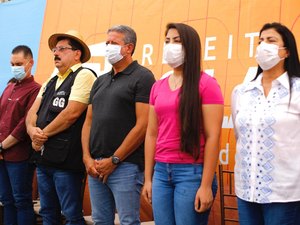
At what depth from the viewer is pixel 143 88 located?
278cm

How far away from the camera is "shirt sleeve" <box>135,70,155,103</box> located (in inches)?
109

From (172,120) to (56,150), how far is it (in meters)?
1.16

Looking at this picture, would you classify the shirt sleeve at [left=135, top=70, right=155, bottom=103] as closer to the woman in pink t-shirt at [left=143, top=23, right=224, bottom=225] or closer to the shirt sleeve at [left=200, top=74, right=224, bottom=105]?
the woman in pink t-shirt at [left=143, top=23, right=224, bottom=225]

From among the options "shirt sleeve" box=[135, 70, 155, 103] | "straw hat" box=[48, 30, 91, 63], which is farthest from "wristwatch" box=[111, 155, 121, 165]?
"straw hat" box=[48, 30, 91, 63]

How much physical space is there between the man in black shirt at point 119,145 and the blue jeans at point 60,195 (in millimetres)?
321

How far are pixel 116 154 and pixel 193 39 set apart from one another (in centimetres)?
83

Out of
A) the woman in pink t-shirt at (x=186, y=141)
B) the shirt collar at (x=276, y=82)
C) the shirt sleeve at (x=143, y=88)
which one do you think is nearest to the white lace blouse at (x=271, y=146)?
the shirt collar at (x=276, y=82)

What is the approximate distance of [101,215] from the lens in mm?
2797

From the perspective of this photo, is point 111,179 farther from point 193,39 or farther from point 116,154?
point 193,39

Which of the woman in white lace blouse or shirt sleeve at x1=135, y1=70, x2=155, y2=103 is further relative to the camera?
shirt sleeve at x1=135, y1=70, x2=155, y2=103

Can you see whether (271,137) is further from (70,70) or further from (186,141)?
(70,70)

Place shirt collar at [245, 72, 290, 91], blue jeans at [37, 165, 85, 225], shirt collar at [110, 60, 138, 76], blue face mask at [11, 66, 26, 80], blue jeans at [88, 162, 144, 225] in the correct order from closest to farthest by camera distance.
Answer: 1. shirt collar at [245, 72, 290, 91]
2. blue jeans at [88, 162, 144, 225]
3. shirt collar at [110, 60, 138, 76]
4. blue jeans at [37, 165, 85, 225]
5. blue face mask at [11, 66, 26, 80]

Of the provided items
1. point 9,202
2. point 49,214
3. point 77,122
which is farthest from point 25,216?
point 77,122

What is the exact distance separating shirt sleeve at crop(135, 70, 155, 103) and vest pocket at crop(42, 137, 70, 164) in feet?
2.34
